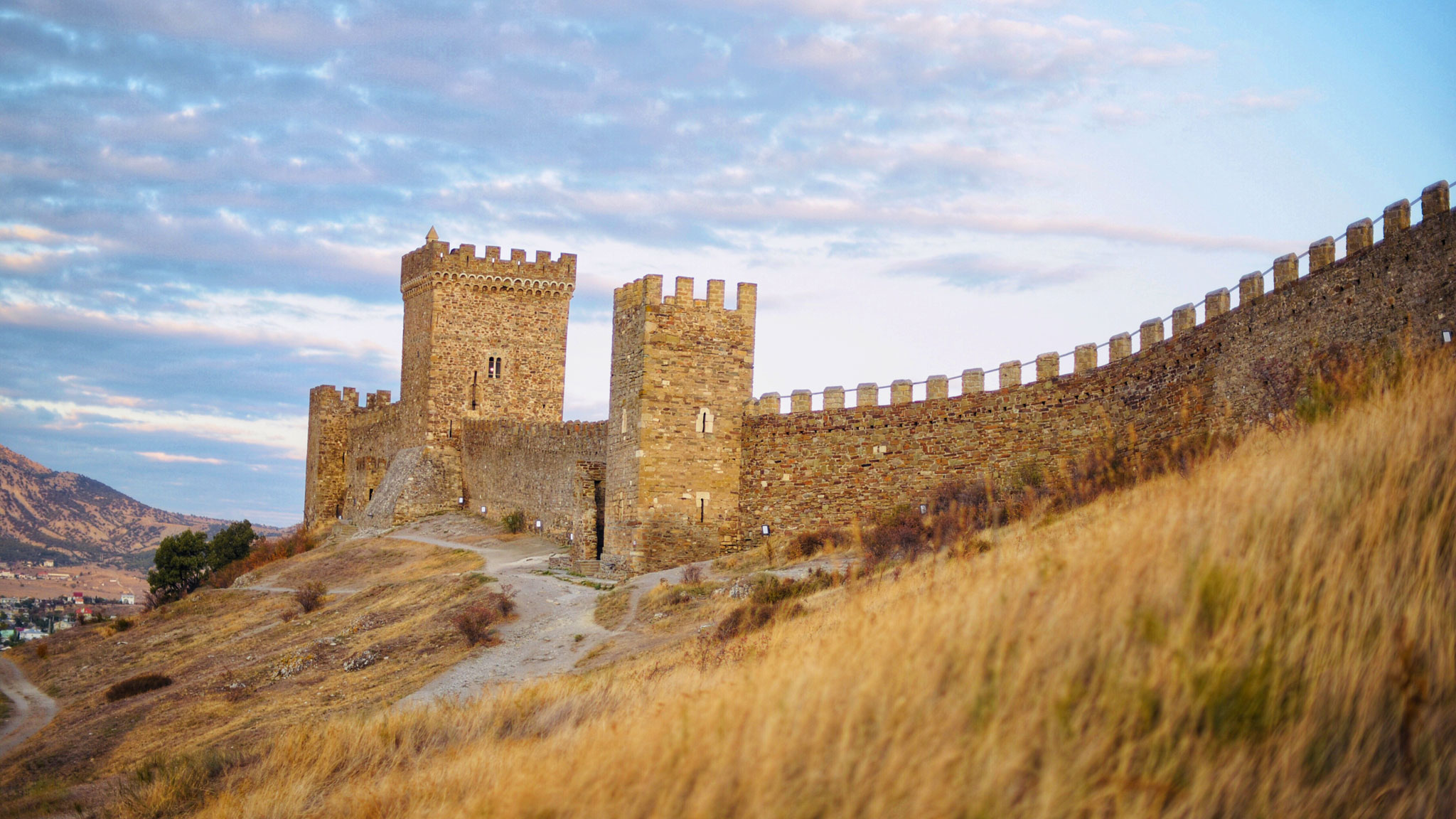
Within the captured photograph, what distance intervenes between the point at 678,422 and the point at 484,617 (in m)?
6.54

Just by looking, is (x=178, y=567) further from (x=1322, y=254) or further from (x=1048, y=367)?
(x=1322, y=254)

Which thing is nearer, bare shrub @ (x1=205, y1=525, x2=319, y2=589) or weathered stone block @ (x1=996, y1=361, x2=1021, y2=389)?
weathered stone block @ (x1=996, y1=361, x2=1021, y2=389)

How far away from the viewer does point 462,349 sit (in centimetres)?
3869

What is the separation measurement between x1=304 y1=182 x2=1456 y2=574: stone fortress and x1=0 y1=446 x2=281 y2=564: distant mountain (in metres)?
73.4

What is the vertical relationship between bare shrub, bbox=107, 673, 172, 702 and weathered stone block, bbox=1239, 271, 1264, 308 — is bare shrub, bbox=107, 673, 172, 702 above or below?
below

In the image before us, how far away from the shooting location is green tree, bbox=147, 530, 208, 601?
147 ft

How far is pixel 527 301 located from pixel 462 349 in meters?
2.89

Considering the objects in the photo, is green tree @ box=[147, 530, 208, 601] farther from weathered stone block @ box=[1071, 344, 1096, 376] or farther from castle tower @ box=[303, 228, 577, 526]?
weathered stone block @ box=[1071, 344, 1096, 376]

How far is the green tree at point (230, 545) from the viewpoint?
152 ft

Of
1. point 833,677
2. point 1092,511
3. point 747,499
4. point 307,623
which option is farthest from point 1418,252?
point 307,623

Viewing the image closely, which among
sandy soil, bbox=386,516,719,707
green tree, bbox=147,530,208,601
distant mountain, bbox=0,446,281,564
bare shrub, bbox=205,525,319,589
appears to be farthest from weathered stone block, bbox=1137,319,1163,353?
distant mountain, bbox=0,446,281,564

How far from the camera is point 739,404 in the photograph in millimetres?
24562

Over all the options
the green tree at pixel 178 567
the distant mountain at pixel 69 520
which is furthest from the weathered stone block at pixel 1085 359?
the distant mountain at pixel 69 520

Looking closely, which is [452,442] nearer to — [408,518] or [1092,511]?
[408,518]
